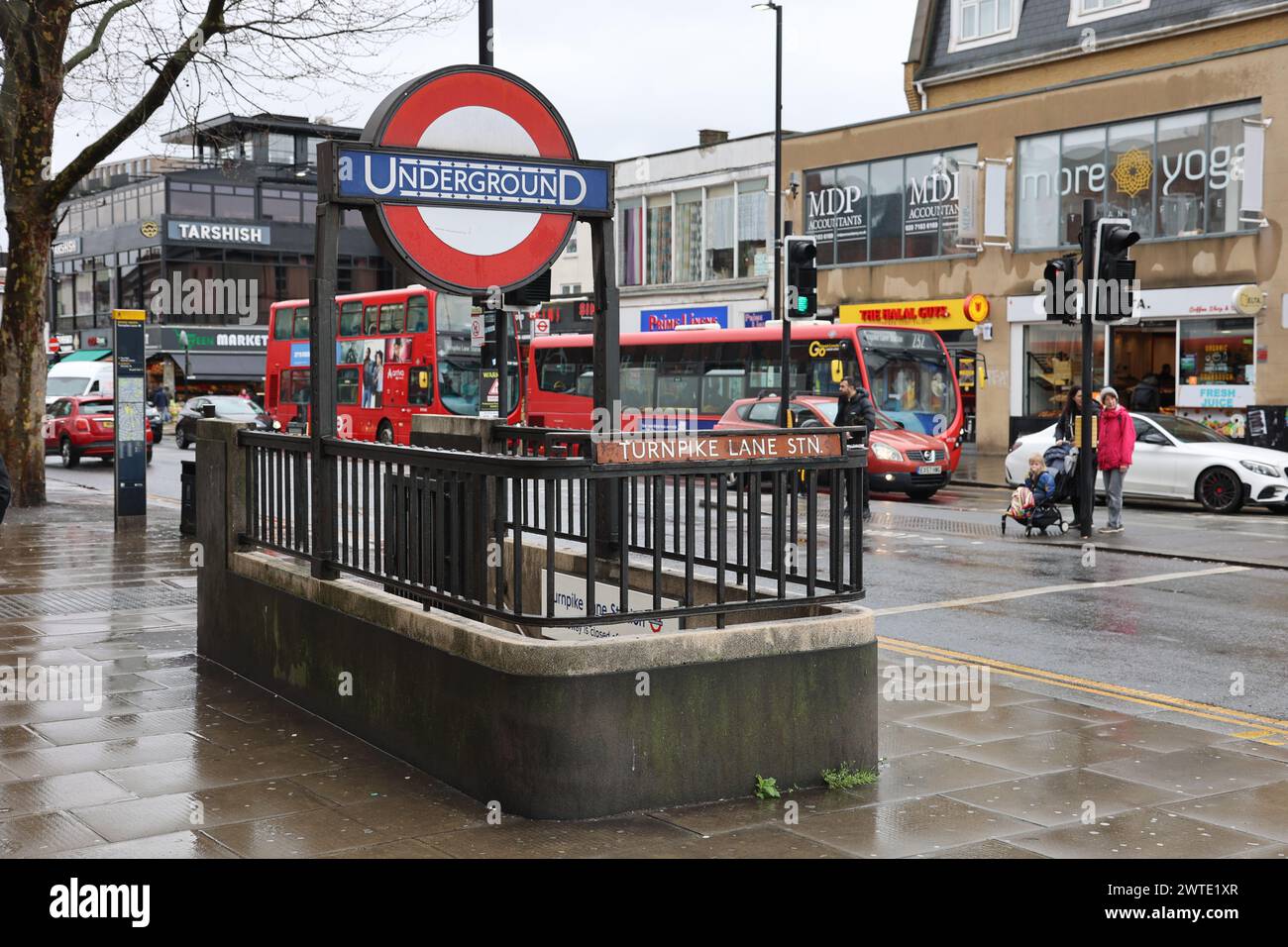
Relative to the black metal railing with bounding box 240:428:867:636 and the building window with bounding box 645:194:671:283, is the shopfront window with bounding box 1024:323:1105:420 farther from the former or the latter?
the black metal railing with bounding box 240:428:867:636

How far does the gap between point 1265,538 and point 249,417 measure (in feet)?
78.7

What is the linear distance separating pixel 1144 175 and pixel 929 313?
22.0ft

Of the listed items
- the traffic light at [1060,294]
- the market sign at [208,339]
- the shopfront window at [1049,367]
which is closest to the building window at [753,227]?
the shopfront window at [1049,367]

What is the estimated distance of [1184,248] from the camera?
29.6 m

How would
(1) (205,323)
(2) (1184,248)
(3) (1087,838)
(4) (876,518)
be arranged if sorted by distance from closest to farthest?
(3) (1087,838) < (4) (876,518) < (2) (1184,248) < (1) (205,323)

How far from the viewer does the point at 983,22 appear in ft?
123

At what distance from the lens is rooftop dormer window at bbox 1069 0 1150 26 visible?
111 feet

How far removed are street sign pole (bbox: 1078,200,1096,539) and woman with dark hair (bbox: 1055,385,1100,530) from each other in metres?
0.02

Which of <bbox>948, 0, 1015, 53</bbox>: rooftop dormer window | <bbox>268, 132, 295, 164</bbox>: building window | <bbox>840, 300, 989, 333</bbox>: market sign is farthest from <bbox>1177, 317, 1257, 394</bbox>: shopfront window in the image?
<bbox>268, 132, 295, 164</bbox>: building window

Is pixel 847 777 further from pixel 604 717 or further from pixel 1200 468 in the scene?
pixel 1200 468

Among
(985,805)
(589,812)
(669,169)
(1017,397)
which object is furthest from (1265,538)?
(669,169)

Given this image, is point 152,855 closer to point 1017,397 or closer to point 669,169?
point 1017,397

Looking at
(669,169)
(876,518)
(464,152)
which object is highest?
(669,169)

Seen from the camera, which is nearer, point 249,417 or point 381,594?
point 381,594
